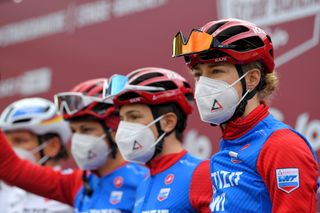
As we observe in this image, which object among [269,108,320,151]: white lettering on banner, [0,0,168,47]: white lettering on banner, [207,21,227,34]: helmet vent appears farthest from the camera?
[0,0,168,47]: white lettering on banner

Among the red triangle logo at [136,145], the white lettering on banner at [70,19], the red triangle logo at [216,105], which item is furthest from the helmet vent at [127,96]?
the white lettering on banner at [70,19]

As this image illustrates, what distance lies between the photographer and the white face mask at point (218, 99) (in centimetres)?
307

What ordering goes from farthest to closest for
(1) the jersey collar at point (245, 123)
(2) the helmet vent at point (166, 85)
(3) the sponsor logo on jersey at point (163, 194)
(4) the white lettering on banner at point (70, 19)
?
(4) the white lettering on banner at point (70, 19) → (2) the helmet vent at point (166, 85) → (3) the sponsor logo on jersey at point (163, 194) → (1) the jersey collar at point (245, 123)

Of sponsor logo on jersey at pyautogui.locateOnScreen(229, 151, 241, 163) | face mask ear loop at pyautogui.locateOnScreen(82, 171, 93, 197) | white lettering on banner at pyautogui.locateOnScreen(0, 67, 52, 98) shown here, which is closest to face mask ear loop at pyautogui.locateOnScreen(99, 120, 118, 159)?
face mask ear loop at pyautogui.locateOnScreen(82, 171, 93, 197)

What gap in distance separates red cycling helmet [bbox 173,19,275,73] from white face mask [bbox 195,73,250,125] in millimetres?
103

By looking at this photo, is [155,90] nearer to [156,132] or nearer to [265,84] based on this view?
[156,132]

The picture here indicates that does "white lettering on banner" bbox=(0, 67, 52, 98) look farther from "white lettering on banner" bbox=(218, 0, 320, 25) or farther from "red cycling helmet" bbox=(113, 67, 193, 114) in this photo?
"red cycling helmet" bbox=(113, 67, 193, 114)

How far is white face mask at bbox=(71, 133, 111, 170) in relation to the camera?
171 inches

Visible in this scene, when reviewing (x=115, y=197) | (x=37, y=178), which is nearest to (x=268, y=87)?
(x=115, y=197)

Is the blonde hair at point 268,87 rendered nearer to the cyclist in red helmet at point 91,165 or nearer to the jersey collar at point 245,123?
the jersey collar at point 245,123

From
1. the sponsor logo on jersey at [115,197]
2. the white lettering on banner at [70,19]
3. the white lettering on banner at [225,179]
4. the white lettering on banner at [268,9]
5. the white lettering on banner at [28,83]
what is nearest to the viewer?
the white lettering on banner at [225,179]

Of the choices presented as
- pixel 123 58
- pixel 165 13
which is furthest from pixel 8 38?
pixel 165 13

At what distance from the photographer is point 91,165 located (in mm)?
4387

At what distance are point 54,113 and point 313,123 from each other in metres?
1.99
